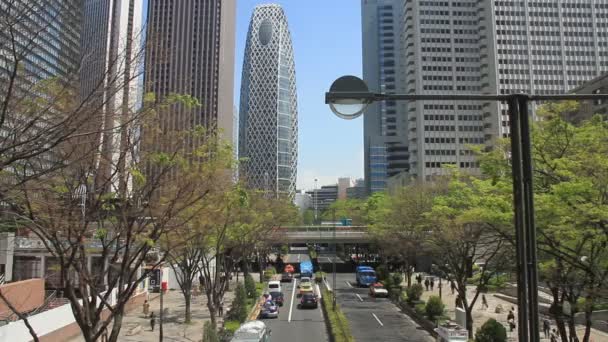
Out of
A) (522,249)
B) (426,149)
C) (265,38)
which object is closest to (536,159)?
(522,249)

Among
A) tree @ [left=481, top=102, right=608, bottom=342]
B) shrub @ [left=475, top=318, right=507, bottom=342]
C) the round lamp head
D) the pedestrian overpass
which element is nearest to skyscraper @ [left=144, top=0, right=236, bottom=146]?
the pedestrian overpass

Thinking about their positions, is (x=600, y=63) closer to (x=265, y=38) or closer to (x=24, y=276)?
(x=265, y=38)

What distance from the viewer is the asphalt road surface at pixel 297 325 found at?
2784 cm

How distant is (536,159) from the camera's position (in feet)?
54.0

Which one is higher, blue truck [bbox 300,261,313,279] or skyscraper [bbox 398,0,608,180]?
skyscraper [bbox 398,0,608,180]

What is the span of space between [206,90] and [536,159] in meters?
84.0

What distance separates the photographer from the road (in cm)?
2786

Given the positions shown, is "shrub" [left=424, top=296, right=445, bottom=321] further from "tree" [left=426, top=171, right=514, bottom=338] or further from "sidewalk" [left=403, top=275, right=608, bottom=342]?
"tree" [left=426, top=171, right=514, bottom=338]

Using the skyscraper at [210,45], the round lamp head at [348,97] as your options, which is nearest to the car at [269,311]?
the round lamp head at [348,97]

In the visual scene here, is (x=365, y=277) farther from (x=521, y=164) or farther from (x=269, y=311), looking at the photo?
(x=521, y=164)

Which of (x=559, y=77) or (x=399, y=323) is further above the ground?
(x=559, y=77)

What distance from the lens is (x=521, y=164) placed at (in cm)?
549

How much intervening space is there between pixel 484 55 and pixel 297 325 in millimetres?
115012

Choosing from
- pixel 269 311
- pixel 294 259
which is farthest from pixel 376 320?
pixel 294 259
